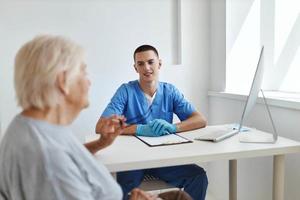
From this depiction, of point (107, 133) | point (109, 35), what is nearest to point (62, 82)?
point (107, 133)

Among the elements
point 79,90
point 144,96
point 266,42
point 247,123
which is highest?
point 266,42

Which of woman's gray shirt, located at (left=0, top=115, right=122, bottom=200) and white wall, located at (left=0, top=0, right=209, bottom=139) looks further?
white wall, located at (left=0, top=0, right=209, bottom=139)

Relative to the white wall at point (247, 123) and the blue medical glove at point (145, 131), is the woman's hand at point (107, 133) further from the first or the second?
the white wall at point (247, 123)

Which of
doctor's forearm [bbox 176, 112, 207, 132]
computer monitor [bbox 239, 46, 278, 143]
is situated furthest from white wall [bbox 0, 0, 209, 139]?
computer monitor [bbox 239, 46, 278, 143]

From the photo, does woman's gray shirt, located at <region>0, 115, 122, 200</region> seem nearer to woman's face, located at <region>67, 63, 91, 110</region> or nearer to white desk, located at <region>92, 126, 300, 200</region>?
woman's face, located at <region>67, 63, 91, 110</region>

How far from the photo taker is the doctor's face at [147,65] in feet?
6.85

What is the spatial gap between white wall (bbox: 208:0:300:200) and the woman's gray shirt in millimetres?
1319

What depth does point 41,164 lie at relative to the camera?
784 millimetres

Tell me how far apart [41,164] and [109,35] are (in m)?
1.94

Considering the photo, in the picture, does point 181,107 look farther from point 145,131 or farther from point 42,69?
point 42,69

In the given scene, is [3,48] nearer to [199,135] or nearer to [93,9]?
[93,9]

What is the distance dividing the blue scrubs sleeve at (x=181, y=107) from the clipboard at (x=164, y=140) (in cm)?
42

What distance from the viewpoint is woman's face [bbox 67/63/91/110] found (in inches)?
34.7

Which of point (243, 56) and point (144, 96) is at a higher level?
point (243, 56)
